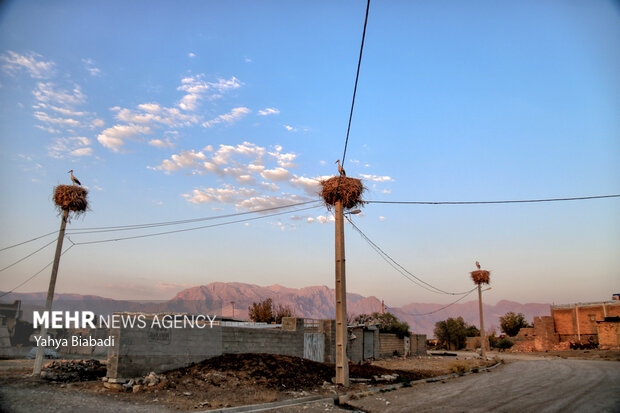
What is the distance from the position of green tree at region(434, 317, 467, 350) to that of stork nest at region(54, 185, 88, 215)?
6445cm

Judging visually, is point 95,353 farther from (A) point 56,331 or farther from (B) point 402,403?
(B) point 402,403

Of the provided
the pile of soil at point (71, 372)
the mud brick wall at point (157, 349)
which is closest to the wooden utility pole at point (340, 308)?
the mud brick wall at point (157, 349)

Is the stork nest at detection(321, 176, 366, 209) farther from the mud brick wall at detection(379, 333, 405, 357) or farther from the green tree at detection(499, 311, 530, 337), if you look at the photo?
the green tree at detection(499, 311, 530, 337)

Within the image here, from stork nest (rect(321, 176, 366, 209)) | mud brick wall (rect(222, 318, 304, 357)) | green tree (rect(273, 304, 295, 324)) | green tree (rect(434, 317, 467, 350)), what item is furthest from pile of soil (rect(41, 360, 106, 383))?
green tree (rect(434, 317, 467, 350))

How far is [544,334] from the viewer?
56.4 meters

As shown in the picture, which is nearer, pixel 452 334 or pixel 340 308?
pixel 340 308

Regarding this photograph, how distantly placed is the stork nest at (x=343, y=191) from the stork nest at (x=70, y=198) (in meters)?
11.0

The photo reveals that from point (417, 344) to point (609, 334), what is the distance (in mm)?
21699

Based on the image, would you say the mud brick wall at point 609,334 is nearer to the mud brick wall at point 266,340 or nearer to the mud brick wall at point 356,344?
the mud brick wall at point 356,344

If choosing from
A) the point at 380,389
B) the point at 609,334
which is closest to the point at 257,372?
the point at 380,389

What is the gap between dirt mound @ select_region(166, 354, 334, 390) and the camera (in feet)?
45.1

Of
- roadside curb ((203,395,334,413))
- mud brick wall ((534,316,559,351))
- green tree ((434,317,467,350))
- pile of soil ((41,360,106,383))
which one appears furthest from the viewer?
green tree ((434,317,467,350))

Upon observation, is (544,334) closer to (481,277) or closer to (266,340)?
(481,277)

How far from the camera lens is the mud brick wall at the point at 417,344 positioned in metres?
41.6
